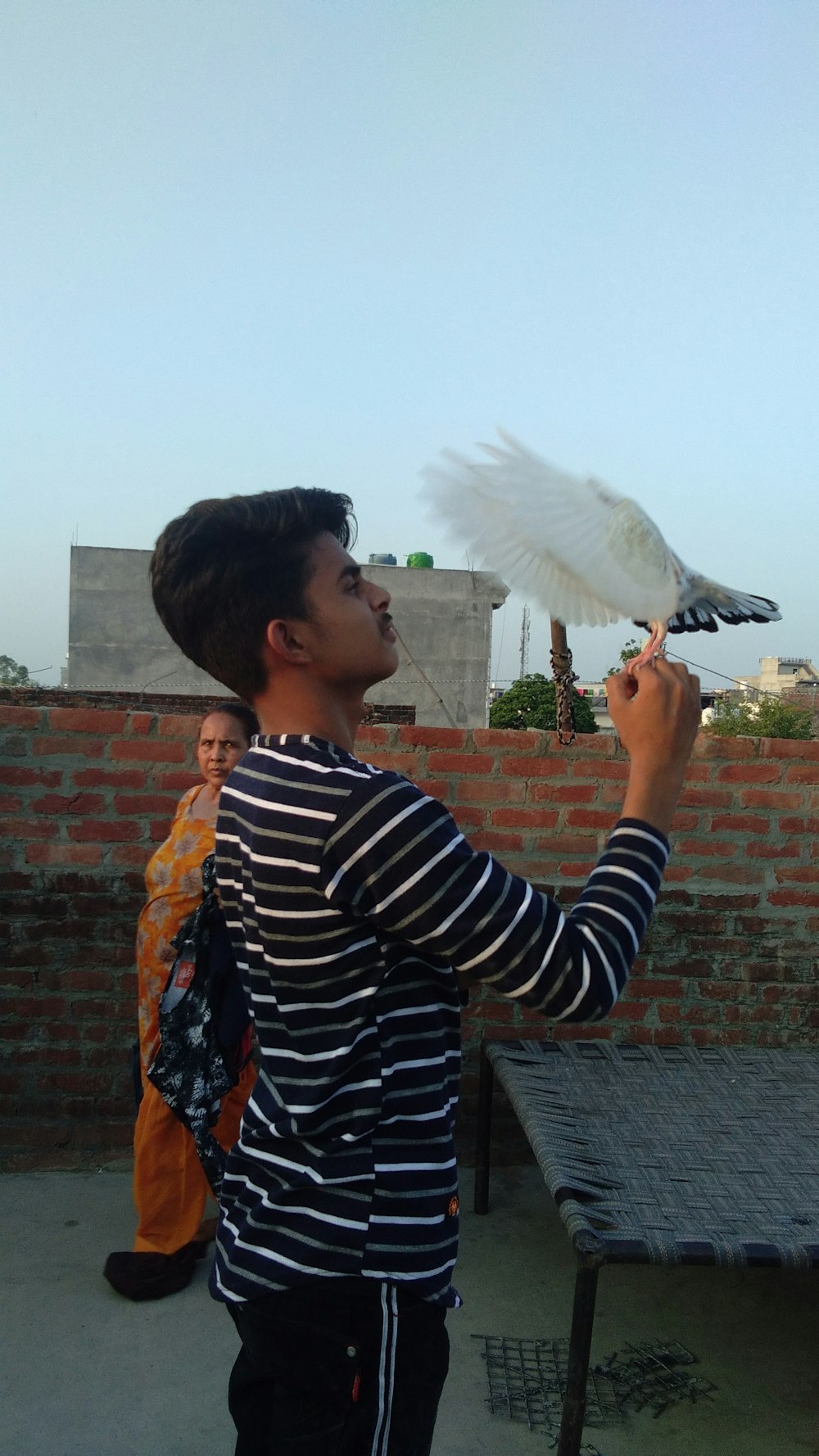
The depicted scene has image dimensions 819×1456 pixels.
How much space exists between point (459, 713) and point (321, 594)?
52.1 ft

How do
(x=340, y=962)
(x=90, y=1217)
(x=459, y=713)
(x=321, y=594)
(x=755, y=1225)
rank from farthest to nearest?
(x=459, y=713), (x=90, y=1217), (x=755, y=1225), (x=321, y=594), (x=340, y=962)

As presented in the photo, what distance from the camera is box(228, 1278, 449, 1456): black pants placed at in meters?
0.93

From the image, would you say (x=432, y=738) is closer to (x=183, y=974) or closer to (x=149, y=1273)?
(x=183, y=974)

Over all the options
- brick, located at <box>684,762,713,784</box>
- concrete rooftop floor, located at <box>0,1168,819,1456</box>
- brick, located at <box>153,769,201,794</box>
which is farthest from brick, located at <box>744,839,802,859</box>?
brick, located at <box>153,769,201,794</box>

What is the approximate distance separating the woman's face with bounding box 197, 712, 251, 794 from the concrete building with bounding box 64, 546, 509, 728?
528 inches

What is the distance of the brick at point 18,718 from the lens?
2.98 metres

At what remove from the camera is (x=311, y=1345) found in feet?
3.07

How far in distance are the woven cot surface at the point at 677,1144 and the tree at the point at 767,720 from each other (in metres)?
17.1

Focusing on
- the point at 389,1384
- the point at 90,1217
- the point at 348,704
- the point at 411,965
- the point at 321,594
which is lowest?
the point at 90,1217

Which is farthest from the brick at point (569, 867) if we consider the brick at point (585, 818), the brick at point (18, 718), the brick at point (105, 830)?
the brick at point (18, 718)

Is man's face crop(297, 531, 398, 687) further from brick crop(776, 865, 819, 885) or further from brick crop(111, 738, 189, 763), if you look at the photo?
brick crop(776, 865, 819, 885)

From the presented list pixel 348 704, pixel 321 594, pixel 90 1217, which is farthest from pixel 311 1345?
pixel 90 1217

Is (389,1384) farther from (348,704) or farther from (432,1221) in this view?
(348,704)

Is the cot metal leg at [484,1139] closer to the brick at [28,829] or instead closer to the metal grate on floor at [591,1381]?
the metal grate on floor at [591,1381]
